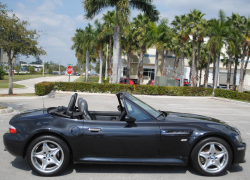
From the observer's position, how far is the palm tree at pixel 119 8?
18.8 metres

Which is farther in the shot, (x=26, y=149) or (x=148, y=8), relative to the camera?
(x=148, y=8)

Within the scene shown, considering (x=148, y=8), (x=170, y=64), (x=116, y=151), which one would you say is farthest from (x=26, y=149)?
(x=170, y=64)

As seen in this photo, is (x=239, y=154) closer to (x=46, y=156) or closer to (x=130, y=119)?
(x=130, y=119)

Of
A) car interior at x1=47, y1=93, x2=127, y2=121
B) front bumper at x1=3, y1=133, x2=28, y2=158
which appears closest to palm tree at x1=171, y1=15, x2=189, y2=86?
car interior at x1=47, y1=93, x2=127, y2=121

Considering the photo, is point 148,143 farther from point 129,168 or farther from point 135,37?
point 135,37

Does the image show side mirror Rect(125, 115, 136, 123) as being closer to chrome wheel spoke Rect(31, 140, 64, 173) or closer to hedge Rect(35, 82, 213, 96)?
chrome wheel spoke Rect(31, 140, 64, 173)

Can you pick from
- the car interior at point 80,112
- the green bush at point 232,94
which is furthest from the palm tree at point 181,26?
the car interior at point 80,112

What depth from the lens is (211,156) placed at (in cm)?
381

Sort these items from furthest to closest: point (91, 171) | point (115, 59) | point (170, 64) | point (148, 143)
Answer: point (170, 64), point (115, 59), point (91, 171), point (148, 143)

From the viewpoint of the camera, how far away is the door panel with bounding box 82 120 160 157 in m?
3.68

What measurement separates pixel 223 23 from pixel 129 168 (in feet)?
91.8

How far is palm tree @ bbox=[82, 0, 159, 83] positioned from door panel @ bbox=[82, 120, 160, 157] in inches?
646

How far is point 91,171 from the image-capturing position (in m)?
3.99

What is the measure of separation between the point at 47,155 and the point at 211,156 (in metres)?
Answer: 2.81
